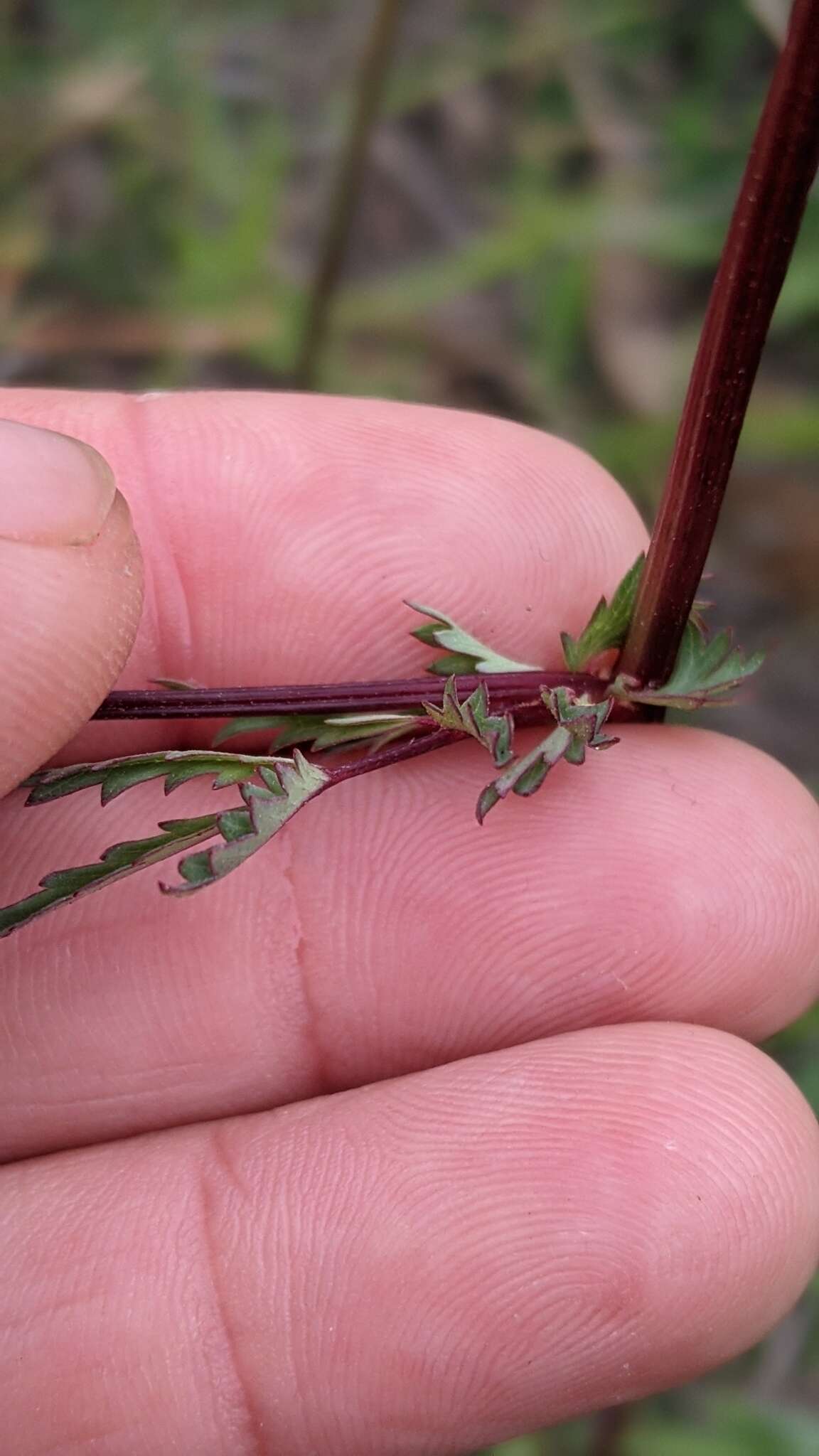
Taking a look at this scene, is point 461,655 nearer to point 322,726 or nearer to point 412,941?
point 322,726

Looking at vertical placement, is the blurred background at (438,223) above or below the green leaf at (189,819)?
above

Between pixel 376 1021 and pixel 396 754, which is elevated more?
pixel 396 754

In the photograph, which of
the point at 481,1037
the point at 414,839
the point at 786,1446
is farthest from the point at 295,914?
the point at 786,1446

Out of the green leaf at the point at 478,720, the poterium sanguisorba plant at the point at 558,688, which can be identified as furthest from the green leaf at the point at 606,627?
the green leaf at the point at 478,720

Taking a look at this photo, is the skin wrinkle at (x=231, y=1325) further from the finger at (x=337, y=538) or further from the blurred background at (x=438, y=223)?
the blurred background at (x=438, y=223)

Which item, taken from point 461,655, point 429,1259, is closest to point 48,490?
point 461,655

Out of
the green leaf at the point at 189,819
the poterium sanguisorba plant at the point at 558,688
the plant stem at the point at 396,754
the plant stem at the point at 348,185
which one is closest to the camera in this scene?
the poterium sanguisorba plant at the point at 558,688

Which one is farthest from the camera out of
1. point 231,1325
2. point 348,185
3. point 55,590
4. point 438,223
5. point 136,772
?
point 438,223
